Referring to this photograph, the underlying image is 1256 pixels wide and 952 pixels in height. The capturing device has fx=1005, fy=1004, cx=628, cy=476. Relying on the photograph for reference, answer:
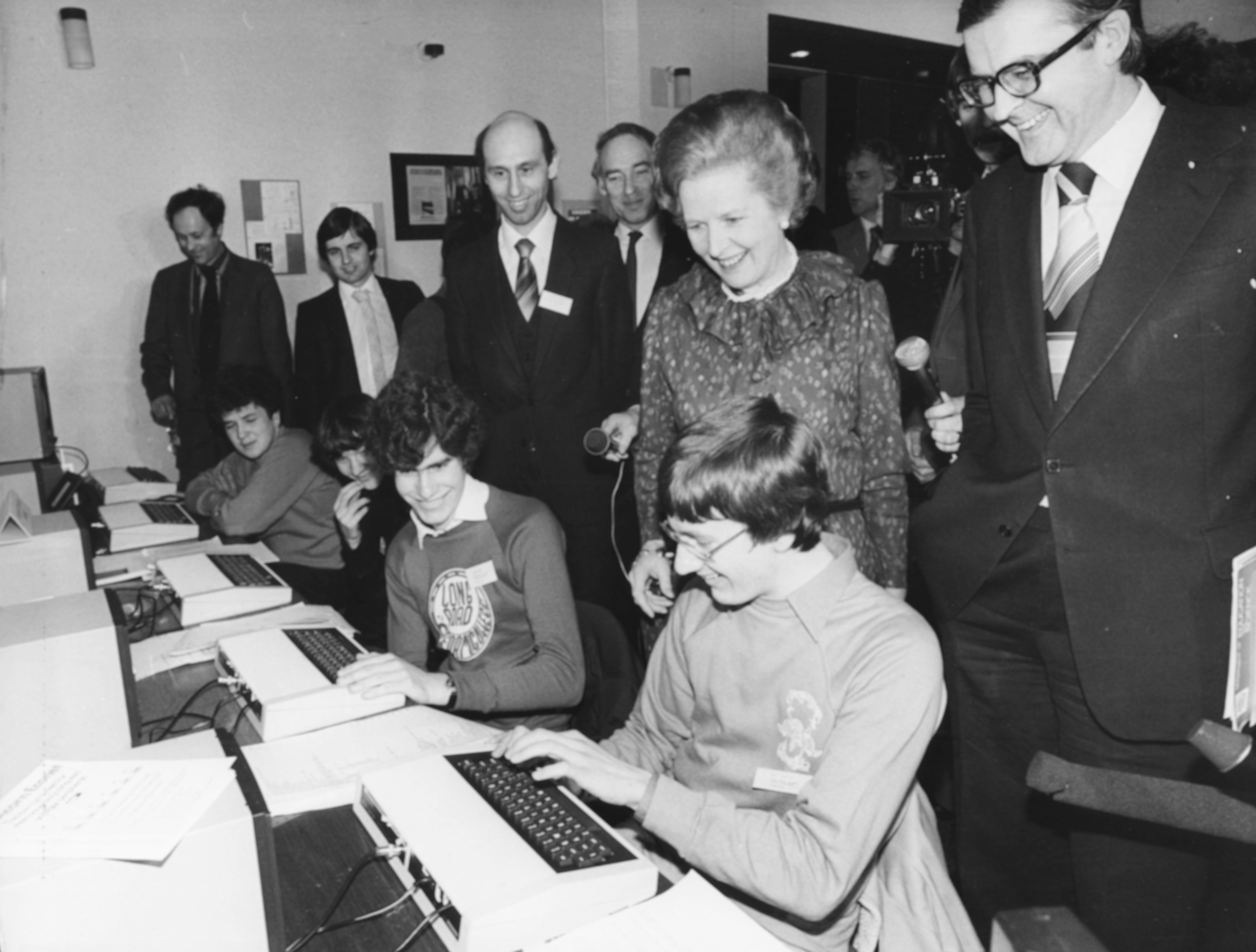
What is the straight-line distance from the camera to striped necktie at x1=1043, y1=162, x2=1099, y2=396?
1350 millimetres

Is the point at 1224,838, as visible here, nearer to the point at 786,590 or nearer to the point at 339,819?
the point at 786,590

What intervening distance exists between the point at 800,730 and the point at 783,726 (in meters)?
0.02

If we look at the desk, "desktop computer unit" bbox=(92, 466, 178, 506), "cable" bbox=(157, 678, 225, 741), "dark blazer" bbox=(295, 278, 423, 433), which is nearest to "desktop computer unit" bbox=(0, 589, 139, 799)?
"cable" bbox=(157, 678, 225, 741)

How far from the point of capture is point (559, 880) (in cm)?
100

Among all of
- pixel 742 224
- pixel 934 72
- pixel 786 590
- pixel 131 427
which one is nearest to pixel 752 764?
pixel 786 590

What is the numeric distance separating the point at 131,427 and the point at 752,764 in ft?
13.8

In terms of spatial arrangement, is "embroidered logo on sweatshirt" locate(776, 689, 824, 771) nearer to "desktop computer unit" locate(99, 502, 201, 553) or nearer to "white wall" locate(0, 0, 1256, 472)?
"desktop computer unit" locate(99, 502, 201, 553)

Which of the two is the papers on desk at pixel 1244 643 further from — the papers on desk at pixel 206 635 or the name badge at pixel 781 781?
the papers on desk at pixel 206 635

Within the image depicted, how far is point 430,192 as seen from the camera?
202 inches

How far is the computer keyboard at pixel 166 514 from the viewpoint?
2.95 metres

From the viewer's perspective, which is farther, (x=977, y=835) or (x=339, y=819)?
(x=977, y=835)

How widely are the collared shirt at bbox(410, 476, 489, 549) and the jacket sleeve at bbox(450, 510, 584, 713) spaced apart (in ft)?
0.36

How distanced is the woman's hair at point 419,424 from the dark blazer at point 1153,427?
1027mm

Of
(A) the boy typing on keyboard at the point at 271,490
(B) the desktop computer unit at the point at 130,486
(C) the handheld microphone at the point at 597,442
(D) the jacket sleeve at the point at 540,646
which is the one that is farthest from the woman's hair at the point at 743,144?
(B) the desktop computer unit at the point at 130,486
